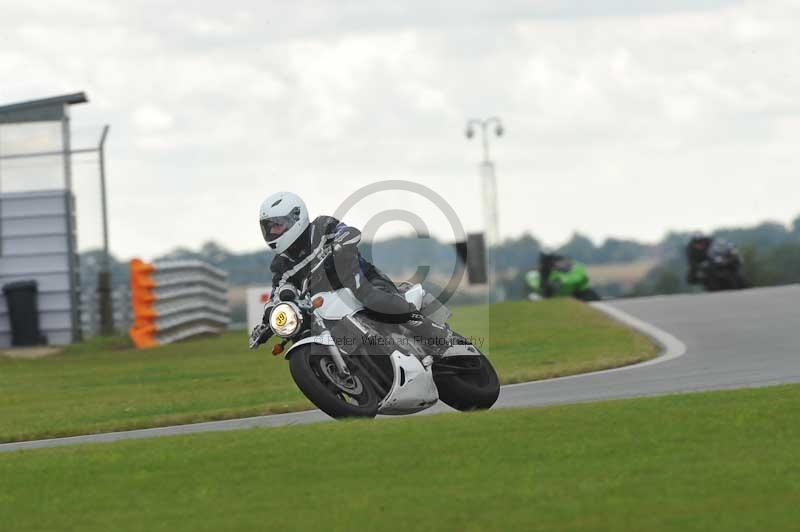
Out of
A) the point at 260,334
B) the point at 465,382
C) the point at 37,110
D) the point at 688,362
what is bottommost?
the point at 688,362

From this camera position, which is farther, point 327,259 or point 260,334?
point 260,334

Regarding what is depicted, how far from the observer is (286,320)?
35.0ft

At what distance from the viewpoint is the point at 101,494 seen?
8.44m

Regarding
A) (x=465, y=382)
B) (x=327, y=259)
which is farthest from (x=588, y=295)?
(x=327, y=259)

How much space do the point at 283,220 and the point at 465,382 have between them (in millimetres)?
1830

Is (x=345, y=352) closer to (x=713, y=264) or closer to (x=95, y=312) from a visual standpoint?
(x=95, y=312)

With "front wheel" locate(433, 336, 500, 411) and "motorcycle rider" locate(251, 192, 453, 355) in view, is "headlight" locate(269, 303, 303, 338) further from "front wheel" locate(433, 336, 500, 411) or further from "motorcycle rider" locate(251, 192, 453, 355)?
"front wheel" locate(433, 336, 500, 411)

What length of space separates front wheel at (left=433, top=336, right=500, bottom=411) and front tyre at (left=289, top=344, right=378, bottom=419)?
75 centimetres

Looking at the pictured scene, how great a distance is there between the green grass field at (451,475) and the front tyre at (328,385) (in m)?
0.43

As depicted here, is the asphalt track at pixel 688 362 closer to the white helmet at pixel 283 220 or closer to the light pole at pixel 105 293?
the white helmet at pixel 283 220

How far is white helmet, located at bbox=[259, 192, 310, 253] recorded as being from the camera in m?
10.9

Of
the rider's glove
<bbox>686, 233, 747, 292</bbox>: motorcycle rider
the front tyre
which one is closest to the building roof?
<bbox>686, 233, 747, 292</bbox>: motorcycle rider

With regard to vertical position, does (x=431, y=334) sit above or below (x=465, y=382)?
above

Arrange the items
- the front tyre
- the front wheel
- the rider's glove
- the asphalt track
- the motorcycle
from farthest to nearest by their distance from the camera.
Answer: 1. the asphalt track
2. the front wheel
3. the rider's glove
4. the motorcycle
5. the front tyre
